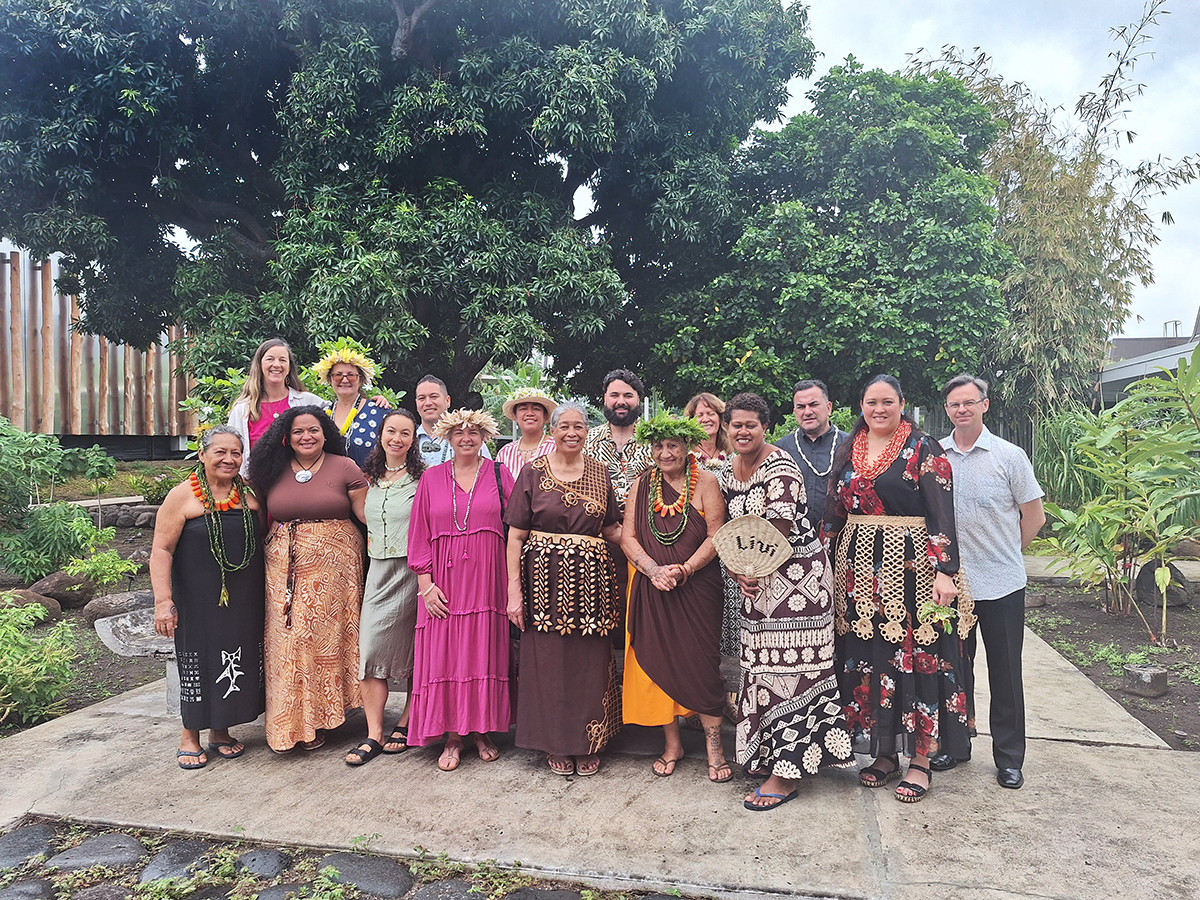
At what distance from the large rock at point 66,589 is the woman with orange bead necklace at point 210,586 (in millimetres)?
5148

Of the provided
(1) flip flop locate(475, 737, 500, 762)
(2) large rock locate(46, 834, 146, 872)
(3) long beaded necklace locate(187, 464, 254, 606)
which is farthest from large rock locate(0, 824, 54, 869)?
(1) flip flop locate(475, 737, 500, 762)

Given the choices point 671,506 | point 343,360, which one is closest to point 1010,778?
point 671,506

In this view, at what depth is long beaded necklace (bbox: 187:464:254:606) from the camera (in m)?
3.78

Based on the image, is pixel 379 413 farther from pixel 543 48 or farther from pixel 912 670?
pixel 543 48

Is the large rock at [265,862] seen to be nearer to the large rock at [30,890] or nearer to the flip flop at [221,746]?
the large rock at [30,890]

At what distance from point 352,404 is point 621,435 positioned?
5.34 feet

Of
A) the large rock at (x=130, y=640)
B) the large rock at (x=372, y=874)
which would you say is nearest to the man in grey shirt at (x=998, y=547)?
the large rock at (x=372, y=874)

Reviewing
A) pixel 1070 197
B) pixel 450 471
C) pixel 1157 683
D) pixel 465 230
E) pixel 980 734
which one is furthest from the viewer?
pixel 1070 197

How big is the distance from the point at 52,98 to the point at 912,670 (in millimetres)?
11942

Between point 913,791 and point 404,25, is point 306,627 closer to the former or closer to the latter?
point 913,791

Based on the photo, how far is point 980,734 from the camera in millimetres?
4172

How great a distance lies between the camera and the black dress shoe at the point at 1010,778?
11.2ft

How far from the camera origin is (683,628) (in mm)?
3602

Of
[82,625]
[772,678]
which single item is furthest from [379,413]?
[82,625]
